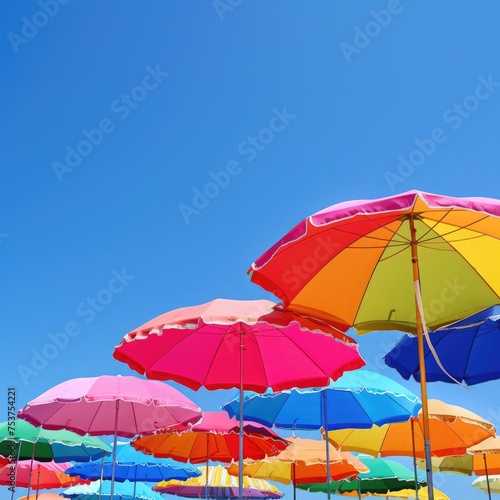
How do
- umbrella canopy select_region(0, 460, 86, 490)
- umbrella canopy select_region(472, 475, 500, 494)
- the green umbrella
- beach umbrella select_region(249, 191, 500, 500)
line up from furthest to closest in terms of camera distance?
1. umbrella canopy select_region(472, 475, 500, 494)
2. umbrella canopy select_region(0, 460, 86, 490)
3. the green umbrella
4. beach umbrella select_region(249, 191, 500, 500)

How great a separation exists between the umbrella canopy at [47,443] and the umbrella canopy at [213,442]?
723mm

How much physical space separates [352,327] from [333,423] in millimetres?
3182

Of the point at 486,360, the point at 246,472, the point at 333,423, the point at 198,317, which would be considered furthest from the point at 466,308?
the point at 246,472

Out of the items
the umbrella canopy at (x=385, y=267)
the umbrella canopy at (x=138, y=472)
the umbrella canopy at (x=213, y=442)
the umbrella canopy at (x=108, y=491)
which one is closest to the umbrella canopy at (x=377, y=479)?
the umbrella canopy at (x=138, y=472)

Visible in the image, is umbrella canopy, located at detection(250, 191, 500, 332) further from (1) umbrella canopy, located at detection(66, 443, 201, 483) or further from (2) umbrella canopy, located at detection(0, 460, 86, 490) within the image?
(2) umbrella canopy, located at detection(0, 460, 86, 490)

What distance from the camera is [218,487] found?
43.3 feet

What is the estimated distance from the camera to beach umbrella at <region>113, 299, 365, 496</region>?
574 cm

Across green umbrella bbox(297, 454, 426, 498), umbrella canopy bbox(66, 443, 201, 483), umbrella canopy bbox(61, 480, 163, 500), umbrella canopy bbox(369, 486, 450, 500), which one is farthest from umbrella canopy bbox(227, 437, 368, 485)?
umbrella canopy bbox(369, 486, 450, 500)

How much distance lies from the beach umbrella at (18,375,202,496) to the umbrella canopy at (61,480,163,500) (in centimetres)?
573

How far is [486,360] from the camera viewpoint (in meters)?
5.97

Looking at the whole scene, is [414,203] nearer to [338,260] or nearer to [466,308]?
[338,260]

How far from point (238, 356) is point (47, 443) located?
16.3ft

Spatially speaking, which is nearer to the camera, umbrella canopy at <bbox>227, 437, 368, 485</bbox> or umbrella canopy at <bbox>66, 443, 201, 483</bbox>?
umbrella canopy at <bbox>227, 437, 368, 485</bbox>

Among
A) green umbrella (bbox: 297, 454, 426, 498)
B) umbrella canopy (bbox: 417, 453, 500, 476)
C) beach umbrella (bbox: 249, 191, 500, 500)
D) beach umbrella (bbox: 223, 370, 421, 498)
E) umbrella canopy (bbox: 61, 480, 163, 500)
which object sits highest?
beach umbrella (bbox: 249, 191, 500, 500)
